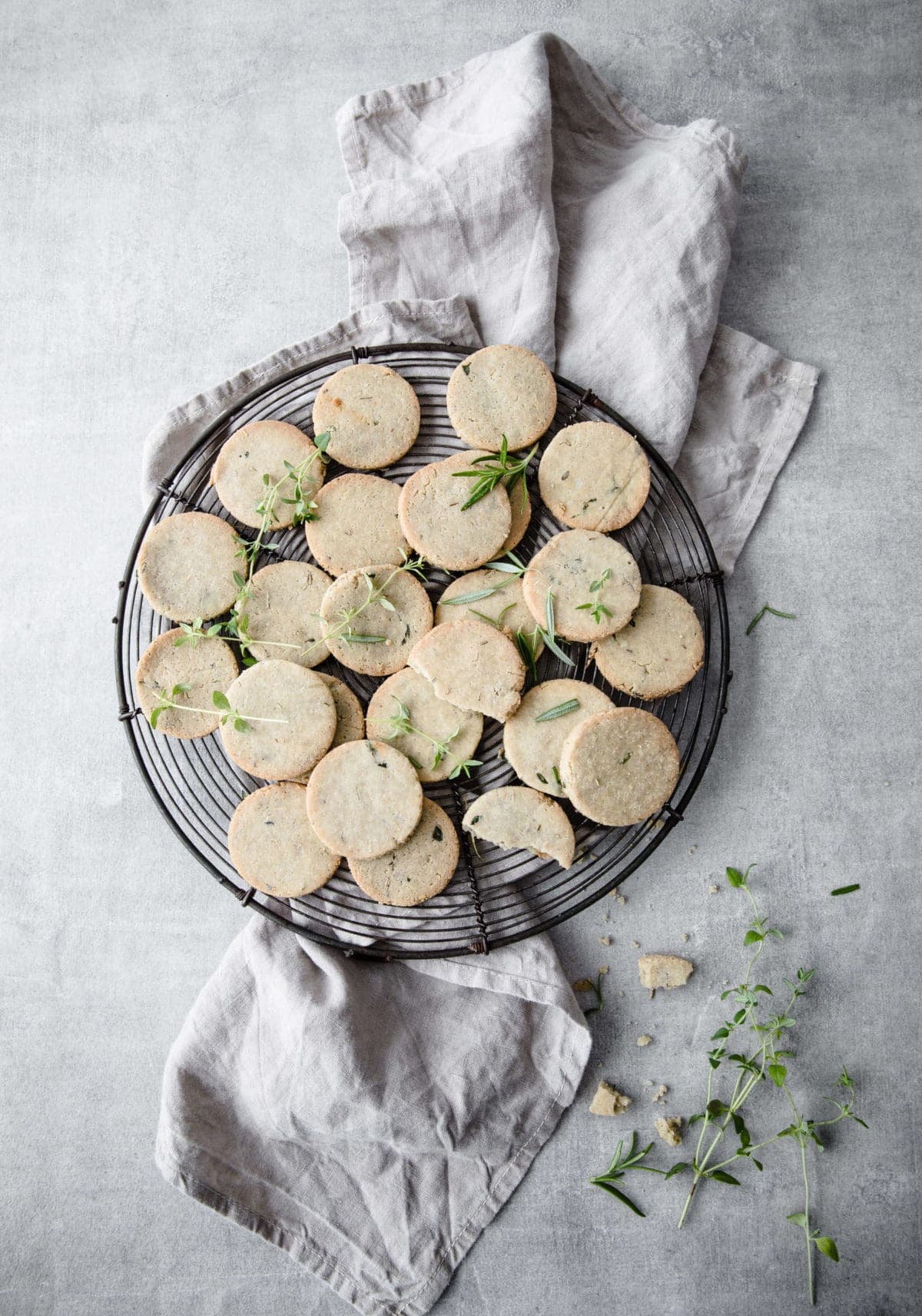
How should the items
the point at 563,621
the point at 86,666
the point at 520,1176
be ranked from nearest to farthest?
the point at 563,621 < the point at 520,1176 < the point at 86,666

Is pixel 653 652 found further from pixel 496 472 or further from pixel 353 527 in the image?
pixel 353 527

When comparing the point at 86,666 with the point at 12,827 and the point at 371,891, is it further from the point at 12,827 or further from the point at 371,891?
the point at 371,891

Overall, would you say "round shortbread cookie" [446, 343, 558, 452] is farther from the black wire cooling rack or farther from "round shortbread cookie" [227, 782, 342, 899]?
"round shortbread cookie" [227, 782, 342, 899]

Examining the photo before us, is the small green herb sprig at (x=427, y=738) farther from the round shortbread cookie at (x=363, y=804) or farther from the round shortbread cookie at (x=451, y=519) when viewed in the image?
the round shortbread cookie at (x=451, y=519)

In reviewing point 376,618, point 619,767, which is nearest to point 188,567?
point 376,618

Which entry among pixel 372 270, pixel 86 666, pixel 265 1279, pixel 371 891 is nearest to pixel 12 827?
pixel 86 666
